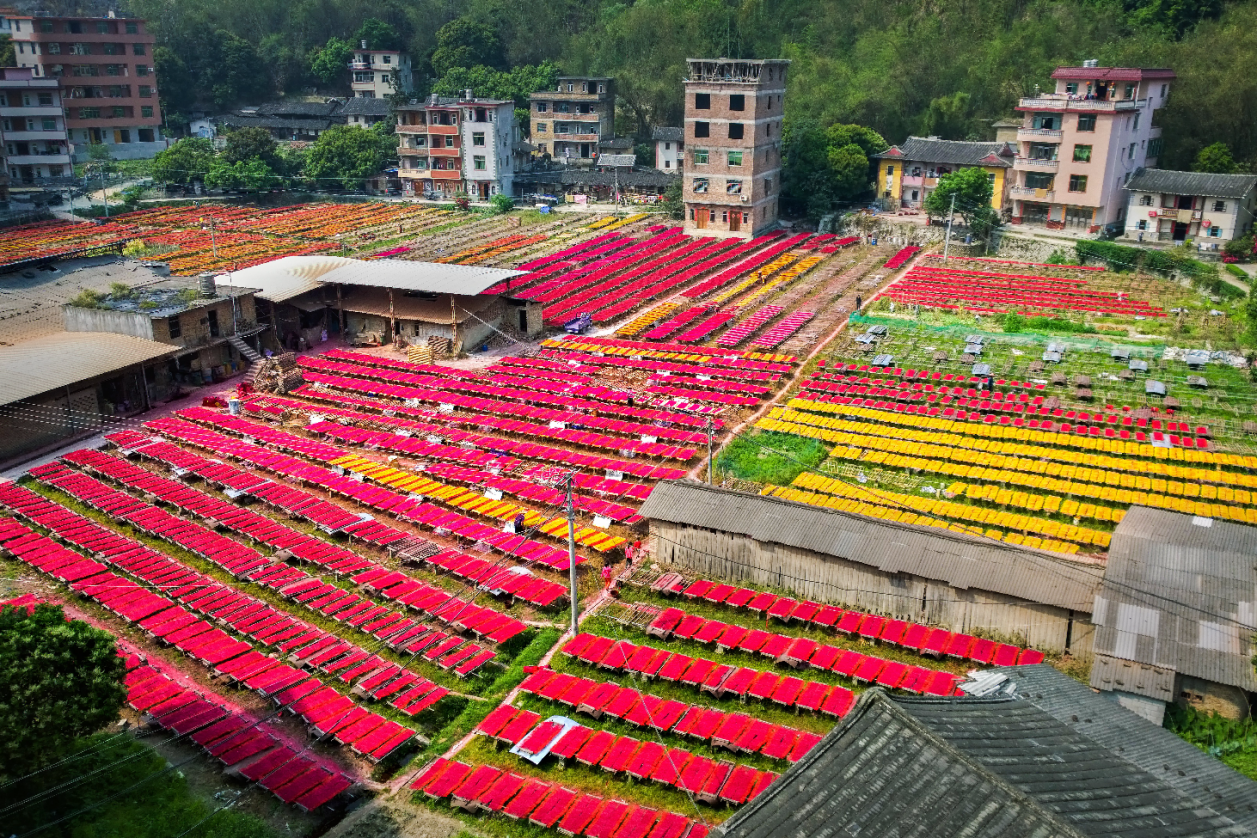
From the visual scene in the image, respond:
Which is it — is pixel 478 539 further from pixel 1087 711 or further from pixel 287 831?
pixel 1087 711

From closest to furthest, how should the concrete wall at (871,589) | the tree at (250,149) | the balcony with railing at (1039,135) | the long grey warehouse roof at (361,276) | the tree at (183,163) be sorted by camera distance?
the concrete wall at (871,589), the long grey warehouse roof at (361,276), the balcony with railing at (1039,135), the tree at (183,163), the tree at (250,149)

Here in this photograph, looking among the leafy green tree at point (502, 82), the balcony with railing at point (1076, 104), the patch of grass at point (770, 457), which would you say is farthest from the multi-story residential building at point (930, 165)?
the patch of grass at point (770, 457)

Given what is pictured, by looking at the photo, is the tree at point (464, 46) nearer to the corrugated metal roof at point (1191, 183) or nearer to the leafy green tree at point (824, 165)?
the leafy green tree at point (824, 165)

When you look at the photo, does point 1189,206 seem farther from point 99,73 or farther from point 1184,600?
point 99,73

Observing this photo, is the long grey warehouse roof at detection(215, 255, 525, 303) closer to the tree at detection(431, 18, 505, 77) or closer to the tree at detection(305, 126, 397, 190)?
the tree at detection(305, 126, 397, 190)

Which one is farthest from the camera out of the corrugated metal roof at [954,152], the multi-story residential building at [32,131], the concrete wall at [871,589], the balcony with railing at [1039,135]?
the multi-story residential building at [32,131]

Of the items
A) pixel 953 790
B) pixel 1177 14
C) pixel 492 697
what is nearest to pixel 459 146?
pixel 1177 14
